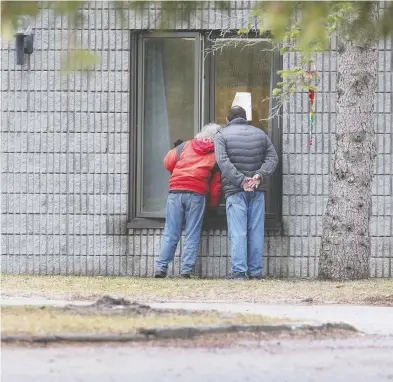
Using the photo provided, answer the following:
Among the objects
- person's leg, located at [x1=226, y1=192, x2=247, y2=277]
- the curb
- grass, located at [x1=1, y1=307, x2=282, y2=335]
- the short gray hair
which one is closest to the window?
the short gray hair

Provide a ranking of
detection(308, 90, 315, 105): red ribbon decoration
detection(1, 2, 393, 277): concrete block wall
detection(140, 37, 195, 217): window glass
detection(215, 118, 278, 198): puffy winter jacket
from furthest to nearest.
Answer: detection(140, 37, 195, 217): window glass
detection(1, 2, 393, 277): concrete block wall
detection(308, 90, 315, 105): red ribbon decoration
detection(215, 118, 278, 198): puffy winter jacket

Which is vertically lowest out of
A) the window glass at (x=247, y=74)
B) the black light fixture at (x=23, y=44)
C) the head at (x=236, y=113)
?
the head at (x=236, y=113)

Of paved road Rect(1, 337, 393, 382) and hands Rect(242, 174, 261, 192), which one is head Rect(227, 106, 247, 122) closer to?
hands Rect(242, 174, 261, 192)

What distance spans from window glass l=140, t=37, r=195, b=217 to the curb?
6.29 m

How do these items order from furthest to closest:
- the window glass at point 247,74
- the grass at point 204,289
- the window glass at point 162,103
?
the window glass at point 162,103, the window glass at point 247,74, the grass at point 204,289

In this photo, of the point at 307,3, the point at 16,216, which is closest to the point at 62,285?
the point at 16,216

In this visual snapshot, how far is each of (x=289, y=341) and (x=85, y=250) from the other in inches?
266

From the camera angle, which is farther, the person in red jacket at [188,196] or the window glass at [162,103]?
the window glass at [162,103]

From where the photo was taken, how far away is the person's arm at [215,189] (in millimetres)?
14539

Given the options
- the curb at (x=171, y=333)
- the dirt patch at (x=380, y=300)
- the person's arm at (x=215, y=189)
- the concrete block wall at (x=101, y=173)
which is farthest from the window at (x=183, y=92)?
the curb at (x=171, y=333)

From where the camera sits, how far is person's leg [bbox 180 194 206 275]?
14391 mm

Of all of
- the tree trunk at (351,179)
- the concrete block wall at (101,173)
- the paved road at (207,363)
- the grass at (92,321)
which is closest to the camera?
the paved road at (207,363)

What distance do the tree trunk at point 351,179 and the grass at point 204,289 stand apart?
0.30m

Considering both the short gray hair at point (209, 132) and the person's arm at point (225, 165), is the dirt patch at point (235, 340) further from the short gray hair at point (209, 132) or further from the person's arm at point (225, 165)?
the short gray hair at point (209, 132)
